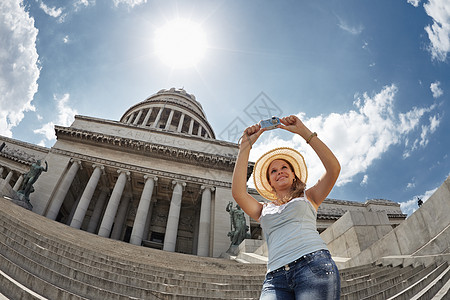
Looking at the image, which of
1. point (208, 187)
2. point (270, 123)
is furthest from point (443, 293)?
point (208, 187)

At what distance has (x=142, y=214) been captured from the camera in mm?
19750

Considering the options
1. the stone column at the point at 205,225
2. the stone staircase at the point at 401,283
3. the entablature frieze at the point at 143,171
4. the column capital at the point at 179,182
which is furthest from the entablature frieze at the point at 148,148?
the stone staircase at the point at 401,283

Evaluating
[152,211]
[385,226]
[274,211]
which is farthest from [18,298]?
[152,211]

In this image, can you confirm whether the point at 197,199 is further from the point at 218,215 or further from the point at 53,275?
the point at 53,275

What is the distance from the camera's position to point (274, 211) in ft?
6.24

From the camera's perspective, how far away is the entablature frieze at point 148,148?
23.0 metres

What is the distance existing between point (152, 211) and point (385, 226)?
2291cm

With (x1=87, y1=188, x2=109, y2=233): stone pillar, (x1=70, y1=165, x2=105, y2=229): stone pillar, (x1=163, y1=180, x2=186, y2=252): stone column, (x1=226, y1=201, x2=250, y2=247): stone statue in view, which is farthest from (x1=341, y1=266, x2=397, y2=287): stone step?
(x1=87, y1=188, x2=109, y2=233): stone pillar

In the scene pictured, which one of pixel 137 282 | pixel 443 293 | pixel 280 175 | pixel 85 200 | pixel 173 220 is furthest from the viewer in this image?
pixel 173 220

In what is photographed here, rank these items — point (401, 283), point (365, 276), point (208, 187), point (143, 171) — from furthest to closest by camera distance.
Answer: point (208, 187), point (143, 171), point (365, 276), point (401, 283)

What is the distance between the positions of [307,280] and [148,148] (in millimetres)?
23236

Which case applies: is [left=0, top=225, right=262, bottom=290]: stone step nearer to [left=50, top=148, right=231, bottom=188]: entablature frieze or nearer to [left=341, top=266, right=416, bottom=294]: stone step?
[left=341, top=266, right=416, bottom=294]: stone step

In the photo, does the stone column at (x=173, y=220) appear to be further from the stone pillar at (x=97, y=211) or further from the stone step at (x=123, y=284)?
the stone step at (x=123, y=284)

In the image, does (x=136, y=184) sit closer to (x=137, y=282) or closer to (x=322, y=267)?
(x=137, y=282)
